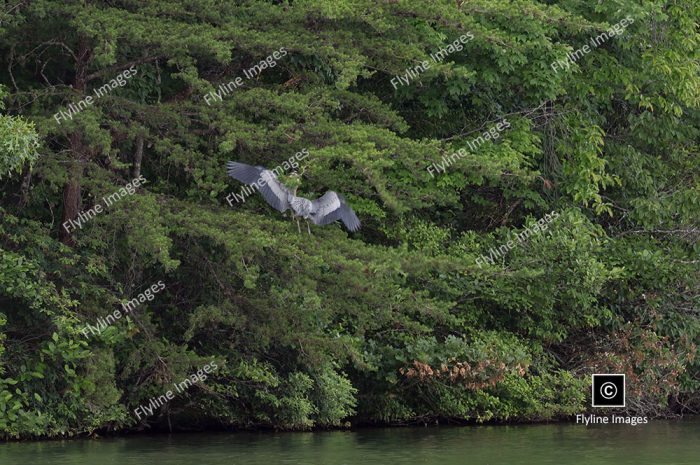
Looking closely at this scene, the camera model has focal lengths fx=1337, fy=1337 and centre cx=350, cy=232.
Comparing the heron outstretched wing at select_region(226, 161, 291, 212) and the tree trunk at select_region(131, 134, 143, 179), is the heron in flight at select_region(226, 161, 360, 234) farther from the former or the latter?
the tree trunk at select_region(131, 134, 143, 179)

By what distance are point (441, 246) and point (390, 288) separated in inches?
133

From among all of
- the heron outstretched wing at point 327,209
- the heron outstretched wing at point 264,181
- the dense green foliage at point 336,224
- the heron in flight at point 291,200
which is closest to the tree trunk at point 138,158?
the dense green foliage at point 336,224

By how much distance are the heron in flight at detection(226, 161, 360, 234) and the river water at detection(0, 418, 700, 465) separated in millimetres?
2641

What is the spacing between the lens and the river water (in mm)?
13555

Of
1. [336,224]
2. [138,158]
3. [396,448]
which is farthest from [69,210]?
[396,448]

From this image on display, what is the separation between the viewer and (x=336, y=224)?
1673 centimetres

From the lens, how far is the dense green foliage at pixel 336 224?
51.1 feet

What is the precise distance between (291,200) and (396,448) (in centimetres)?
306

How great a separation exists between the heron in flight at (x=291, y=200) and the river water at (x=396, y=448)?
8.66ft

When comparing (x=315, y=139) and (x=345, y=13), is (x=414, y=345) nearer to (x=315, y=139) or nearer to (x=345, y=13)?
(x=315, y=139)

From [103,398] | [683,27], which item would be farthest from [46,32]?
[683,27]

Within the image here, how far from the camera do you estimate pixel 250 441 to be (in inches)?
623

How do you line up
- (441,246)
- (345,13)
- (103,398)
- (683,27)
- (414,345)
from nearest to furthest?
1. (103,398)
2. (345,13)
3. (414,345)
4. (441,246)
5. (683,27)

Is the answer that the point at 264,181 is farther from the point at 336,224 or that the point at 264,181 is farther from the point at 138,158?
the point at 138,158
